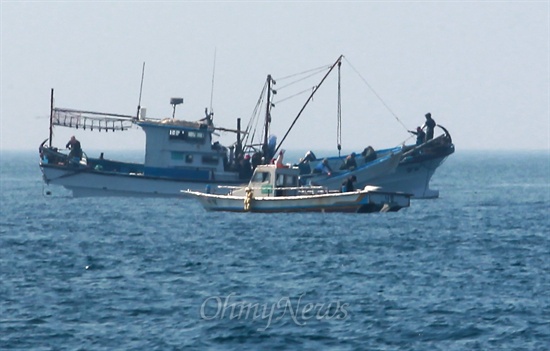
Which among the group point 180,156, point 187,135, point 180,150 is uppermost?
point 187,135

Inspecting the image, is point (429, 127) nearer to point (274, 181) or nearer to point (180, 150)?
point (180, 150)

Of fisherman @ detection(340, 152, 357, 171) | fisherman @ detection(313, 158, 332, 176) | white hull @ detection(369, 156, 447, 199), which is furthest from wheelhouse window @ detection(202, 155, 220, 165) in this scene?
white hull @ detection(369, 156, 447, 199)

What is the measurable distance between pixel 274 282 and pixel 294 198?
2229cm

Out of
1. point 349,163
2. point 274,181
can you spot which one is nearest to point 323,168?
point 349,163

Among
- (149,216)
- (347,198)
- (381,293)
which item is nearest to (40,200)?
(149,216)

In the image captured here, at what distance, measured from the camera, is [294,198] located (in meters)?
61.7

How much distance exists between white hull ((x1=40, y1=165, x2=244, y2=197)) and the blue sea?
25.5 feet

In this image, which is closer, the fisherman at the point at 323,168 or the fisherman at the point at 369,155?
the fisherman at the point at 323,168

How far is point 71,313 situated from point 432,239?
2303 centimetres

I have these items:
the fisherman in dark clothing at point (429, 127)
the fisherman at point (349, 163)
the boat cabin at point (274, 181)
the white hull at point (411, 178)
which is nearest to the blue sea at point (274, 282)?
the boat cabin at point (274, 181)

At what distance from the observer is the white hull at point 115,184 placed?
244 feet

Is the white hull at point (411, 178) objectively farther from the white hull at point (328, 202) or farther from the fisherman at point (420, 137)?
the white hull at point (328, 202)

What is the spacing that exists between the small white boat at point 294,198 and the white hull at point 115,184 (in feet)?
31.2

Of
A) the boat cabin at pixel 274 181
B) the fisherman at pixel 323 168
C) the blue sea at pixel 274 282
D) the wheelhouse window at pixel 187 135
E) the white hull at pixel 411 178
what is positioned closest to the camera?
the blue sea at pixel 274 282
